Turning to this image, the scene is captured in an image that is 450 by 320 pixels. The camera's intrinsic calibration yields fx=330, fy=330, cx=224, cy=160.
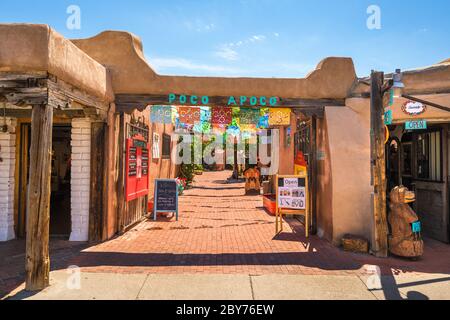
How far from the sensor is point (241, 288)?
186 inches

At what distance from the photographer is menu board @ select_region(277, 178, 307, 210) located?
26.5 feet

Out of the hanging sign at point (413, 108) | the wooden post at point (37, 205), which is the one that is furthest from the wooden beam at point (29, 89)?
the hanging sign at point (413, 108)

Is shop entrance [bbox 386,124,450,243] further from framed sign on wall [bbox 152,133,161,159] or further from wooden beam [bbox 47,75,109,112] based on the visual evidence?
wooden beam [bbox 47,75,109,112]

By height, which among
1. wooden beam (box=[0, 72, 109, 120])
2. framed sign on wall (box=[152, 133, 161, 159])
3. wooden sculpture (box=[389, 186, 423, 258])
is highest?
wooden beam (box=[0, 72, 109, 120])

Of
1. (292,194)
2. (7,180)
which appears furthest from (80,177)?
(292,194)

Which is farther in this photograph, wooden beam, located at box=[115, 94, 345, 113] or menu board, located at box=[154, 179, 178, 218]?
menu board, located at box=[154, 179, 178, 218]

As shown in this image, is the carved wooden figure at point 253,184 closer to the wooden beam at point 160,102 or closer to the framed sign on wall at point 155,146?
the framed sign on wall at point 155,146

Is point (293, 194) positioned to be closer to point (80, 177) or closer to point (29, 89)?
point (80, 177)

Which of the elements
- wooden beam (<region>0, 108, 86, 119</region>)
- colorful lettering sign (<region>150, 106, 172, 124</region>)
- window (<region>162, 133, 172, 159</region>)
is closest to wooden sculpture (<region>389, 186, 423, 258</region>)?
colorful lettering sign (<region>150, 106, 172, 124</region>)

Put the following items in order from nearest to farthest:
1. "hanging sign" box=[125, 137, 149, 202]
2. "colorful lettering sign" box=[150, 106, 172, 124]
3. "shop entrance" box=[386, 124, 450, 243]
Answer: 1. "shop entrance" box=[386, 124, 450, 243]
2. "hanging sign" box=[125, 137, 149, 202]
3. "colorful lettering sign" box=[150, 106, 172, 124]

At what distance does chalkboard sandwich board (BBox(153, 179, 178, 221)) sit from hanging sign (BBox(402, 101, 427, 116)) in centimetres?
636

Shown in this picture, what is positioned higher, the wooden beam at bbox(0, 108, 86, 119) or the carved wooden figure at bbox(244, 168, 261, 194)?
the wooden beam at bbox(0, 108, 86, 119)

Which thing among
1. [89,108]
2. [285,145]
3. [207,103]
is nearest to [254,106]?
[207,103]
